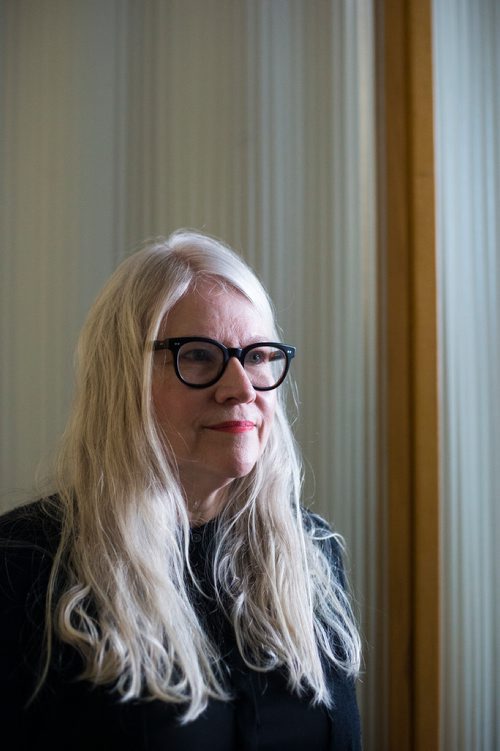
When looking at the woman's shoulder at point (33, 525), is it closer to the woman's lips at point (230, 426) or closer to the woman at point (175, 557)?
the woman at point (175, 557)

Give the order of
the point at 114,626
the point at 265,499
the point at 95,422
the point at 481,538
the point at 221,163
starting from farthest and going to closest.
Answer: the point at 221,163 → the point at 481,538 → the point at 265,499 → the point at 95,422 → the point at 114,626

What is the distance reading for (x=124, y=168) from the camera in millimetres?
1819

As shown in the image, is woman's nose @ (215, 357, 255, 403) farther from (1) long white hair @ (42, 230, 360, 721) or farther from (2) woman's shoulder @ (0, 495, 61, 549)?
(2) woman's shoulder @ (0, 495, 61, 549)

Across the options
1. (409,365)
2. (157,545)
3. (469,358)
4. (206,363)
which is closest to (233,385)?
(206,363)

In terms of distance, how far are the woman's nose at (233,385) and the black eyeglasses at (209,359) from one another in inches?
0.4

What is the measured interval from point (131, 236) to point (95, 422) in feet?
2.50

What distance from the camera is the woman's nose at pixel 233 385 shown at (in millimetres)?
1212

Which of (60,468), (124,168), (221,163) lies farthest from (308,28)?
(60,468)

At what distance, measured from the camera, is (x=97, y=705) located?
1.02 meters

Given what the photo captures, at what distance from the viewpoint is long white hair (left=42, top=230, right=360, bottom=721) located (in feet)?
3.49

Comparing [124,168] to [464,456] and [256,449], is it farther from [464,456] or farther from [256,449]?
[464,456]

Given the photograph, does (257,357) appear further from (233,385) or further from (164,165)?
(164,165)

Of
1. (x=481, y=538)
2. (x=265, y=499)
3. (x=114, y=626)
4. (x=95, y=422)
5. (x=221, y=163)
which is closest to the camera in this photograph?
(x=114, y=626)

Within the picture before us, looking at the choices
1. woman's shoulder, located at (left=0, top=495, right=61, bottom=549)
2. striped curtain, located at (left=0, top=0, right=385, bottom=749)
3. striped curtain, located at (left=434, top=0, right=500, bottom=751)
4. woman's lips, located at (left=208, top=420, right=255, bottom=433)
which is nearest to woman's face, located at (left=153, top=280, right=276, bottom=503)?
woman's lips, located at (left=208, top=420, right=255, bottom=433)
